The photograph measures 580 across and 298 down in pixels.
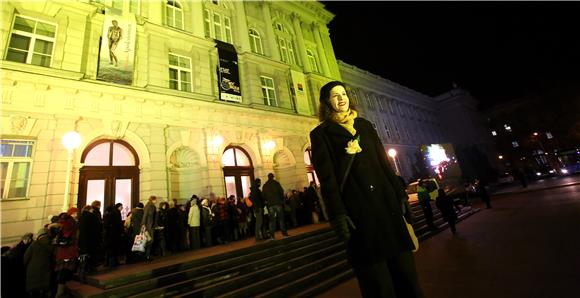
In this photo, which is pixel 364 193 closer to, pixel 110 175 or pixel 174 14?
pixel 110 175

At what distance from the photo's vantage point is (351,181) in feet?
7.15

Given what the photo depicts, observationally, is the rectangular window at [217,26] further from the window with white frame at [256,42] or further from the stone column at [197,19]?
the window with white frame at [256,42]

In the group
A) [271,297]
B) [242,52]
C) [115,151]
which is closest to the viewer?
[271,297]

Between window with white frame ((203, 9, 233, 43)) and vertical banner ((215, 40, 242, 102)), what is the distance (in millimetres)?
1362

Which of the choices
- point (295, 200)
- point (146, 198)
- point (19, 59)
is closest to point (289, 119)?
point (295, 200)

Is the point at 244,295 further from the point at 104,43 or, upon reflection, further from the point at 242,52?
the point at 242,52

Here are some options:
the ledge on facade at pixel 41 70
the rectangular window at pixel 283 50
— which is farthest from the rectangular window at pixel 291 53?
the ledge on facade at pixel 41 70

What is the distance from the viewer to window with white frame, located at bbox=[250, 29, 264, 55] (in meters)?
19.6

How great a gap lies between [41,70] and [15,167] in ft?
12.7

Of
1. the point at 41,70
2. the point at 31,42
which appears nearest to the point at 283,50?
the point at 31,42

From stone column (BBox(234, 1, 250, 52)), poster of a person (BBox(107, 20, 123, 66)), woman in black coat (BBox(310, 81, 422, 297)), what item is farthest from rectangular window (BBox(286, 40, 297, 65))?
woman in black coat (BBox(310, 81, 422, 297))

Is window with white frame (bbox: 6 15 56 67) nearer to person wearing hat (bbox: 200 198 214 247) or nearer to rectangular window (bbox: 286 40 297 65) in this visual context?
person wearing hat (bbox: 200 198 214 247)

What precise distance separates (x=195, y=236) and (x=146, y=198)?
133 inches

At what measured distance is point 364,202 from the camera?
2.09 m
